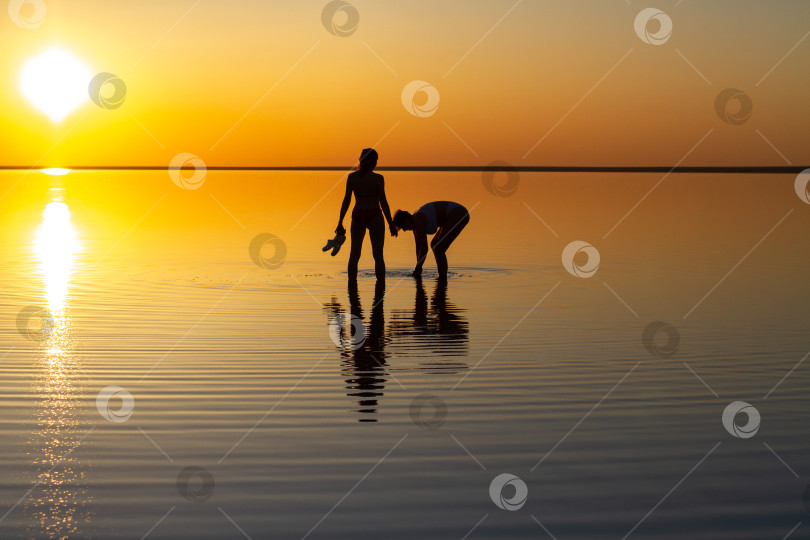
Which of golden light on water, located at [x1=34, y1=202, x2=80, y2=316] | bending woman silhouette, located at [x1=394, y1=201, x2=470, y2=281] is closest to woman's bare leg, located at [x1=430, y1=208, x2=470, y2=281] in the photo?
bending woman silhouette, located at [x1=394, y1=201, x2=470, y2=281]

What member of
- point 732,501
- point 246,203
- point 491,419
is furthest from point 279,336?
point 246,203

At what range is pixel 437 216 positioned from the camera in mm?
16453

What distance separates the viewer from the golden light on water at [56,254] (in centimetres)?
1478

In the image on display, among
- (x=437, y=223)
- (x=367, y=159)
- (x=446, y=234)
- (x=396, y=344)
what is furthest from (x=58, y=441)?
(x=446, y=234)

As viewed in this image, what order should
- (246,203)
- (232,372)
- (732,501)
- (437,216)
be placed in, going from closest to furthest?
(732,501) → (232,372) → (437,216) → (246,203)

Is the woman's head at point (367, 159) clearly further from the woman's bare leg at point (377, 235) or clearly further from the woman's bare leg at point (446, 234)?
the woman's bare leg at point (446, 234)

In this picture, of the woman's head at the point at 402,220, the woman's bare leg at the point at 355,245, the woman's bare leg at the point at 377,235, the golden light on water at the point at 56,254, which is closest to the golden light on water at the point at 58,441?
the golden light on water at the point at 56,254

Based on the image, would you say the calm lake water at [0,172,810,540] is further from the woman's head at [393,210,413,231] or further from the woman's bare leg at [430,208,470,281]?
the woman's head at [393,210,413,231]

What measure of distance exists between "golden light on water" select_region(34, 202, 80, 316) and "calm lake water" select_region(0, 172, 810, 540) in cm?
17

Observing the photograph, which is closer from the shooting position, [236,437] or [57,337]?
[236,437]

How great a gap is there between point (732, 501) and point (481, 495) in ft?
4.54

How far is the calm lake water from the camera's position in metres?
5.42

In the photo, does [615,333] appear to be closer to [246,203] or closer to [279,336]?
[279,336]

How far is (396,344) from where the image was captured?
427 inches
